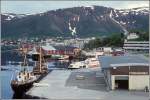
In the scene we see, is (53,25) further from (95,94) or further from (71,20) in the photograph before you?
(95,94)

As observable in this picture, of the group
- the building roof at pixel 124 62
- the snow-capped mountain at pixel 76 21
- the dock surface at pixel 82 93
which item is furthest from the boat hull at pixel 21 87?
the snow-capped mountain at pixel 76 21

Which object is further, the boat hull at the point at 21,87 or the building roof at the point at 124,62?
the boat hull at the point at 21,87

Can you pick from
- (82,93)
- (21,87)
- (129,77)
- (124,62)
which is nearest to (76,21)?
(21,87)

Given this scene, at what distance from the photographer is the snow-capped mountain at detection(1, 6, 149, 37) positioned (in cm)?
13188

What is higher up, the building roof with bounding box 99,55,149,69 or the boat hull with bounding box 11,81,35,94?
the building roof with bounding box 99,55,149,69

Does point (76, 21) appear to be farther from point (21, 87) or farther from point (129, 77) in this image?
point (129, 77)

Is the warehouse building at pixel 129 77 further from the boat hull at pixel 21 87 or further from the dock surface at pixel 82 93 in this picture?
the boat hull at pixel 21 87

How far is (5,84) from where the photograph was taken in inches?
905

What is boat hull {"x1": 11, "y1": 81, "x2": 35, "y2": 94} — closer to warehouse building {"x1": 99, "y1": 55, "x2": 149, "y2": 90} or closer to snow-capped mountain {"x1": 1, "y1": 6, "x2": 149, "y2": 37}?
warehouse building {"x1": 99, "y1": 55, "x2": 149, "y2": 90}

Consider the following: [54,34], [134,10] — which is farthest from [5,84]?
[134,10]

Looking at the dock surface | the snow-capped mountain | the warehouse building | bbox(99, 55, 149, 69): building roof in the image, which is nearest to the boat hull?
the dock surface

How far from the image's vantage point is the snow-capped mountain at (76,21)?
132 m

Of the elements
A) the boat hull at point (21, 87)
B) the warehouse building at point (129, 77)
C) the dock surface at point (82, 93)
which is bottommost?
the boat hull at point (21, 87)

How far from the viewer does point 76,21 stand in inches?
5438
